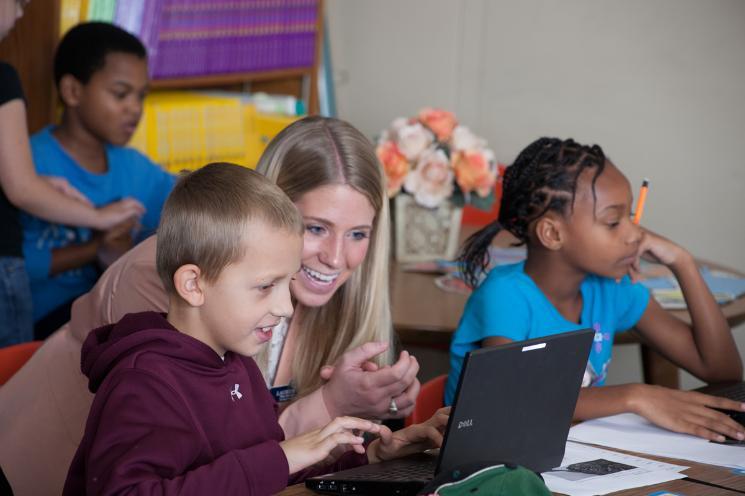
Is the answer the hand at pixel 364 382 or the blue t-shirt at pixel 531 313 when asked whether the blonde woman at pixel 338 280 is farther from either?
the blue t-shirt at pixel 531 313

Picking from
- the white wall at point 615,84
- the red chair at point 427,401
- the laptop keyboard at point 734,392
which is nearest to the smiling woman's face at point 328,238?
the red chair at point 427,401

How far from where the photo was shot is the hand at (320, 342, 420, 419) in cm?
171

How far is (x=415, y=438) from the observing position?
60.9 inches

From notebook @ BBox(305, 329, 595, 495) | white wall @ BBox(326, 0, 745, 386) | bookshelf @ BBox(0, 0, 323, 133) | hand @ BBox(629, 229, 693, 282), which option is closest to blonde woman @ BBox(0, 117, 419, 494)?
notebook @ BBox(305, 329, 595, 495)

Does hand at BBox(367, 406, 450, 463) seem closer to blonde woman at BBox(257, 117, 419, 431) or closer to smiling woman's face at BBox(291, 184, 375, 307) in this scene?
blonde woman at BBox(257, 117, 419, 431)

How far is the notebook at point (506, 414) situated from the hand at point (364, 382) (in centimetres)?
25

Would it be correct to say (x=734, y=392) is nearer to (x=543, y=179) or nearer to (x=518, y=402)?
(x=543, y=179)

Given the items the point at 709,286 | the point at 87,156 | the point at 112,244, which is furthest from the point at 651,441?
the point at 87,156

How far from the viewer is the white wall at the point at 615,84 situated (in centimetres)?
392

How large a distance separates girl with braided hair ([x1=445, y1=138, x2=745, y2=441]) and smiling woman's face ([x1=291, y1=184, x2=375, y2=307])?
0.33 meters

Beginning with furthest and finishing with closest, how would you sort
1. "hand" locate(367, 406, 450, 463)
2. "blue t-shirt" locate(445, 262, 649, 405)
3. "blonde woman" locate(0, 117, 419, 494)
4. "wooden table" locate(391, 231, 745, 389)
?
"wooden table" locate(391, 231, 745, 389) < "blue t-shirt" locate(445, 262, 649, 405) < "blonde woman" locate(0, 117, 419, 494) < "hand" locate(367, 406, 450, 463)

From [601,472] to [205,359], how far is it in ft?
1.98

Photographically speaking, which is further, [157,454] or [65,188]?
[65,188]

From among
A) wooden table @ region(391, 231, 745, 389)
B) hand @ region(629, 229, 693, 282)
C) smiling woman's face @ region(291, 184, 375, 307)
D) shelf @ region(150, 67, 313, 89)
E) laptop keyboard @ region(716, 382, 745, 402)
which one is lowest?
wooden table @ region(391, 231, 745, 389)
